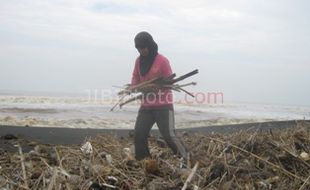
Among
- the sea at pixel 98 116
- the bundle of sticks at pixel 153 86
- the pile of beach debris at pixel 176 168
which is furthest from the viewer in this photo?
the sea at pixel 98 116

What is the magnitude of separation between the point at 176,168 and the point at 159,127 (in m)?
1.43

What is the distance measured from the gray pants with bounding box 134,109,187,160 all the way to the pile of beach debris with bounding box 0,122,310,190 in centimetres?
17

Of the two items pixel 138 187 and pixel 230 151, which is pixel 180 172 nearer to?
pixel 138 187

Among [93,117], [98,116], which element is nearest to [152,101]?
[93,117]

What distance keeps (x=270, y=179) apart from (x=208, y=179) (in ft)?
2.25

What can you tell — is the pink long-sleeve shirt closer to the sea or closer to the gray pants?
the gray pants

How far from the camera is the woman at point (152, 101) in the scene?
557 centimetres

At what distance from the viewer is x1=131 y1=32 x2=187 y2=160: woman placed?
5.57 meters

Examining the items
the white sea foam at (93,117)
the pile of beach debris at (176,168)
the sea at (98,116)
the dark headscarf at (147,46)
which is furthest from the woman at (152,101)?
the white sea foam at (93,117)

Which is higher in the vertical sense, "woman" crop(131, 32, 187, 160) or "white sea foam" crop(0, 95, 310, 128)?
"woman" crop(131, 32, 187, 160)

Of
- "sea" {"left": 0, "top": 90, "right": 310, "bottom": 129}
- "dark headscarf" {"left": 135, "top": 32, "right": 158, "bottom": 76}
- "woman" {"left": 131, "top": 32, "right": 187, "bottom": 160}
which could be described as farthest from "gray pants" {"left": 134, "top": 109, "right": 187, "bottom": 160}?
"sea" {"left": 0, "top": 90, "right": 310, "bottom": 129}

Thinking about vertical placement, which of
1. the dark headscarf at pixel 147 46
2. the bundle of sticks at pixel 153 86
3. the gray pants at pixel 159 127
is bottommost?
the gray pants at pixel 159 127

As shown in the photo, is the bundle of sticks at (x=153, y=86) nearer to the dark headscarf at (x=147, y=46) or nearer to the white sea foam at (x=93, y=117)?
the dark headscarf at (x=147, y=46)

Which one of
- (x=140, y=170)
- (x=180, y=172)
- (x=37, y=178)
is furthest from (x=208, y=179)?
(x=37, y=178)
